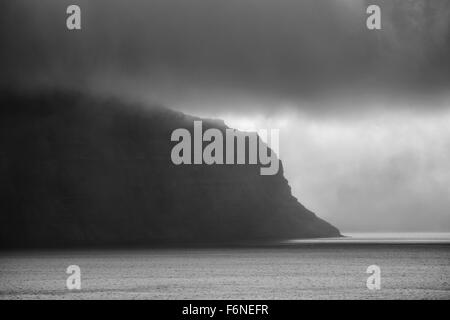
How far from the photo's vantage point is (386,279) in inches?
4966

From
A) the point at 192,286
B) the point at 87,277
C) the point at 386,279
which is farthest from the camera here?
the point at 87,277

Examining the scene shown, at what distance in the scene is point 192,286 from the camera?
114000 mm

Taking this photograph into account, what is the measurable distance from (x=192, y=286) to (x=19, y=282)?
3266cm

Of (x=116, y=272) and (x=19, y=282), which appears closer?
(x=19, y=282)
